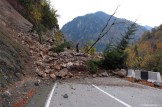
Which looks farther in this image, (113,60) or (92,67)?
(113,60)

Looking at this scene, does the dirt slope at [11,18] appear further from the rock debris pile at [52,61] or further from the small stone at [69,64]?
the small stone at [69,64]

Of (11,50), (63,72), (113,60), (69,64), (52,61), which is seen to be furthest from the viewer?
(113,60)

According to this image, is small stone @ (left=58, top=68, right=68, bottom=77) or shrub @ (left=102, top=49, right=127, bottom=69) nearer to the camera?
small stone @ (left=58, top=68, right=68, bottom=77)

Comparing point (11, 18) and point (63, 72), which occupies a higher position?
point (11, 18)

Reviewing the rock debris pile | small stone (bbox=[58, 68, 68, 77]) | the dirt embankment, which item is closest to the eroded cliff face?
the dirt embankment

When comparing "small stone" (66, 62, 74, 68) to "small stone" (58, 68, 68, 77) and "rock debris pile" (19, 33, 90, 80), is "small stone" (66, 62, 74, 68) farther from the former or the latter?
"small stone" (58, 68, 68, 77)

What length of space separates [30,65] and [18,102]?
42.5ft

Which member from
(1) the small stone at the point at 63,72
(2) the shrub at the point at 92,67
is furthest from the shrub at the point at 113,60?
(1) the small stone at the point at 63,72

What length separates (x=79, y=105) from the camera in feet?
40.9

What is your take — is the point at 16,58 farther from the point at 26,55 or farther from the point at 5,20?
the point at 5,20

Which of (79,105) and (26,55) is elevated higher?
Result: (26,55)

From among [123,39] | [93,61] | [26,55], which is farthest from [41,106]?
[123,39]

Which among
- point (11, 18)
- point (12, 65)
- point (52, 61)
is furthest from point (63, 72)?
point (11, 18)

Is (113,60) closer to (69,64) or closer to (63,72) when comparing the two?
(69,64)
